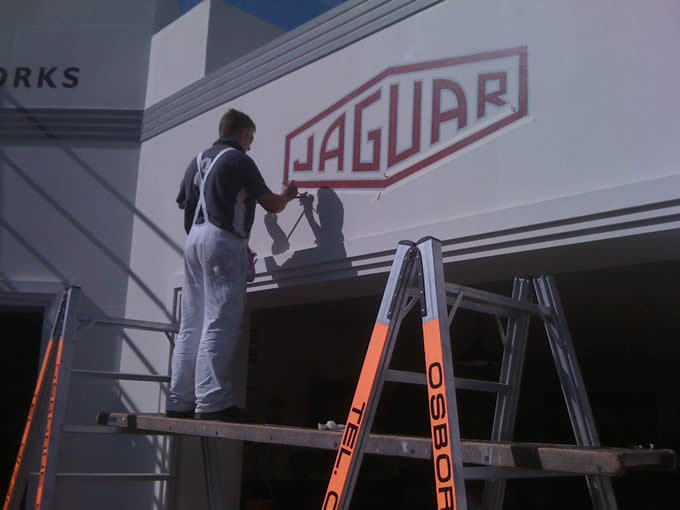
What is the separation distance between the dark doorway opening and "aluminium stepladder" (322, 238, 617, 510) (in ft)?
22.3

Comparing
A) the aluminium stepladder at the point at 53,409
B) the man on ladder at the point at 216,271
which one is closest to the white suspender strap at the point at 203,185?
the man on ladder at the point at 216,271

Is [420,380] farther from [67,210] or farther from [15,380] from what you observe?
[15,380]

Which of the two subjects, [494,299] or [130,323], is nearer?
[494,299]

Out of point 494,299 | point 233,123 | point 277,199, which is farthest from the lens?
point 233,123

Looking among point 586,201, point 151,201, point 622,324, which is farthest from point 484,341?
point 586,201

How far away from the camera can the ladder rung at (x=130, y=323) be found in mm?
4669

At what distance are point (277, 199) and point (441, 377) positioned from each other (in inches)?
80.8

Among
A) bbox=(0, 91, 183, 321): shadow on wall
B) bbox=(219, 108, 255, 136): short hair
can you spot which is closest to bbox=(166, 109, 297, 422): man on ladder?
bbox=(219, 108, 255, 136): short hair

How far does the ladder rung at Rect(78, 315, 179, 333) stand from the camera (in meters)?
4.67

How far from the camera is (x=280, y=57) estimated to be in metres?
5.13

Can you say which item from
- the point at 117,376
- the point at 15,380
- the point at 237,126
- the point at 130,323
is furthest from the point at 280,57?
the point at 15,380

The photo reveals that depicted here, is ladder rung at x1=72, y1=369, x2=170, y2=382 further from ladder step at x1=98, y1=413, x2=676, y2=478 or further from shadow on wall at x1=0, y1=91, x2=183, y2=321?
ladder step at x1=98, y1=413, x2=676, y2=478

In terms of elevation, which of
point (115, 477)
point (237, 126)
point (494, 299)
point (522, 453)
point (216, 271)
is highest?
point (237, 126)

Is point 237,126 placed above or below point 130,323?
above
